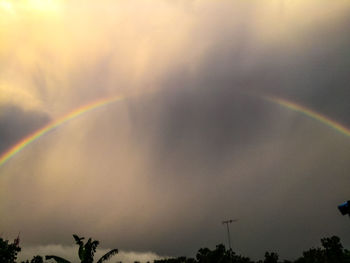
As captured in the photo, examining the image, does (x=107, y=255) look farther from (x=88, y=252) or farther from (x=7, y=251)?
(x=7, y=251)

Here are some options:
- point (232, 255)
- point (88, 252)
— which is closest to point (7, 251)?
point (88, 252)

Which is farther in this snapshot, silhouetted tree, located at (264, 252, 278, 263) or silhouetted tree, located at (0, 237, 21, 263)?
silhouetted tree, located at (264, 252, 278, 263)

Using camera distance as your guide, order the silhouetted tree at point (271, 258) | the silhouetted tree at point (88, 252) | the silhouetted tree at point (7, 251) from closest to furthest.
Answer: the silhouetted tree at point (88, 252)
the silhouetted tree at point (7, 251)
the silhouetted tree at point (271, 258)

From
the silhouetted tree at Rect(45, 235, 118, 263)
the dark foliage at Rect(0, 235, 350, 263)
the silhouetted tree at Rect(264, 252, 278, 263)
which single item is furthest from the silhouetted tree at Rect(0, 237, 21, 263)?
the silhouetted tree at Rect(264, 252, 278, 263)

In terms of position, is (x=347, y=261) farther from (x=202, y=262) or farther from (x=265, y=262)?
(x=202, y=262)

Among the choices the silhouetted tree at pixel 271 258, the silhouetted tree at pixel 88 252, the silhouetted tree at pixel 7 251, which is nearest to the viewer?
the silhouetted tree at pixel 88 252

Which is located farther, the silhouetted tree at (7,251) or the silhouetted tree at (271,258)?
the silhouetted tree at (271,258)

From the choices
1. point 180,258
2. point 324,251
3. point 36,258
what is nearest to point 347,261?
point 324,251

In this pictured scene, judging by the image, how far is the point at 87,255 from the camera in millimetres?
26031

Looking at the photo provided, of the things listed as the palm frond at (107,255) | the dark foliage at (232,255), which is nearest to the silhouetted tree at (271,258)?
the dark foliage at (232,255)

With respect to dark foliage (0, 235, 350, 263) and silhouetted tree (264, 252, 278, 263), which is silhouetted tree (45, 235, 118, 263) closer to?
dark foliage (0, 235, 350, 263)

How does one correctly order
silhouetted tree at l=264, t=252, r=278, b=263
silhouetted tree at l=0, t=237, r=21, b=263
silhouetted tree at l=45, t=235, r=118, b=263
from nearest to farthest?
1. silhouetted tree at l=45, t=235, r=118, b=263
2. silhouetted tree at l=0, t=237, r=21, b=263
3. silhouetted tree at l=264, t=252, r=278, b=263

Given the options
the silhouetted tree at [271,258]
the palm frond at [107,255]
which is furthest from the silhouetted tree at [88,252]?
the silhouetted tree at [271,258]

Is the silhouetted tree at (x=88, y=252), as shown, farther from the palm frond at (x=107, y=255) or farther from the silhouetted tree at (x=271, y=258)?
the silhouetted tree at (x=271, y=258)
